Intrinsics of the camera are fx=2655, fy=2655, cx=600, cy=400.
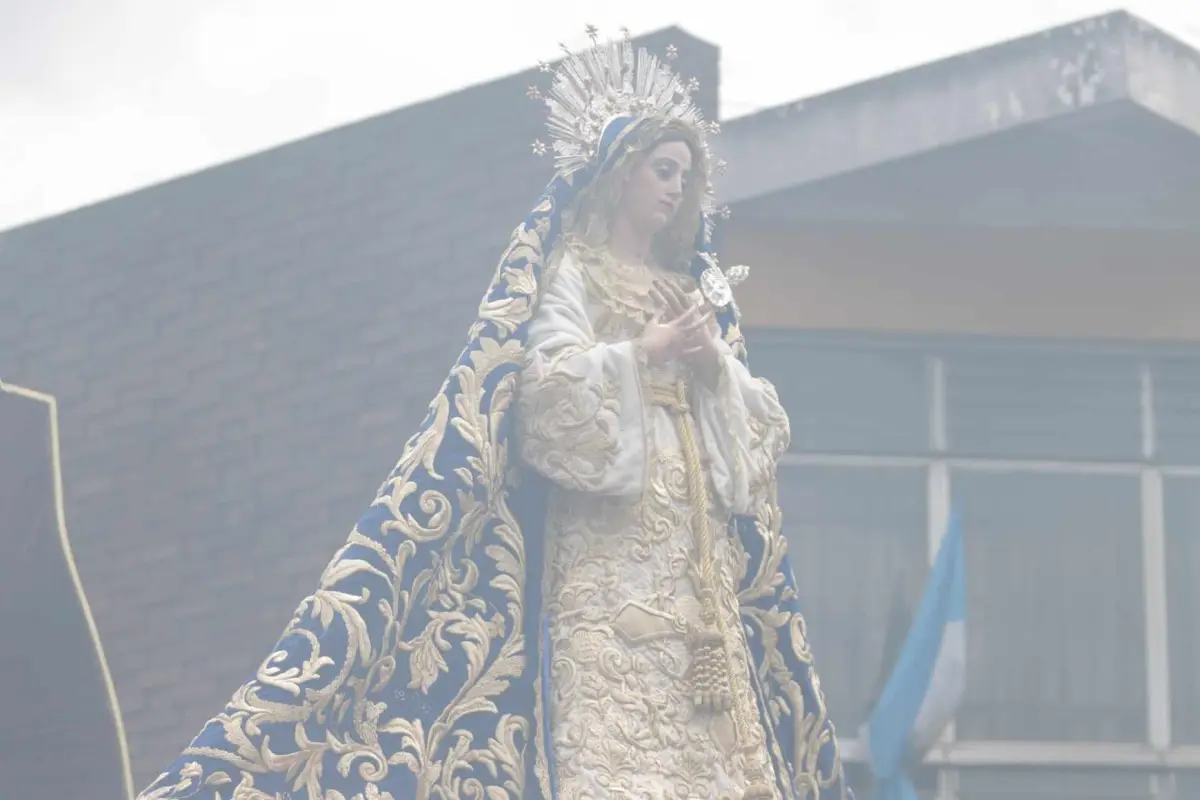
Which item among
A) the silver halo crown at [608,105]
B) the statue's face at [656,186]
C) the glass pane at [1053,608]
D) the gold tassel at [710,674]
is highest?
the silver halo crown at [608,105]

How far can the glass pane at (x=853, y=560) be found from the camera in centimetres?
1107

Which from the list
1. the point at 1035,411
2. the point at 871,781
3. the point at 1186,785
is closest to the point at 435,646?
the point at 871,781

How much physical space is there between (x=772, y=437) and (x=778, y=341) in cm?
431

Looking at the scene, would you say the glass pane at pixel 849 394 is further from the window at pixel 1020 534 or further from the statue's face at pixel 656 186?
the statue's face at pixel 656 186

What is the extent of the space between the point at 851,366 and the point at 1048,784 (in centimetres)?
194

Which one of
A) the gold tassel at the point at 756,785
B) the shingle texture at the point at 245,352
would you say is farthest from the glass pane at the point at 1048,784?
the gold tassel at the point at 756,785

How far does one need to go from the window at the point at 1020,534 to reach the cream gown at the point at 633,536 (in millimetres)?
4284

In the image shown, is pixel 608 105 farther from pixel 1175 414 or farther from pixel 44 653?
pixel 1175 414

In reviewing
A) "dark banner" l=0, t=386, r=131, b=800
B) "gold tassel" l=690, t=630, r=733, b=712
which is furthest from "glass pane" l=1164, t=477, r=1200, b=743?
"gold tassel" l=690, t=630, r=733, b=712

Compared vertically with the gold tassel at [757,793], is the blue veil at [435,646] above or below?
above

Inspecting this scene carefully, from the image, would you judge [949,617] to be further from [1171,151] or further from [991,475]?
[1171,151]

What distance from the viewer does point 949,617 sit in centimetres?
1071

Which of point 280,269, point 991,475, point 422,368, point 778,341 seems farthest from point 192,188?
point 991,475

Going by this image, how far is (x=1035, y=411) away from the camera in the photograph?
11445 millimetres
